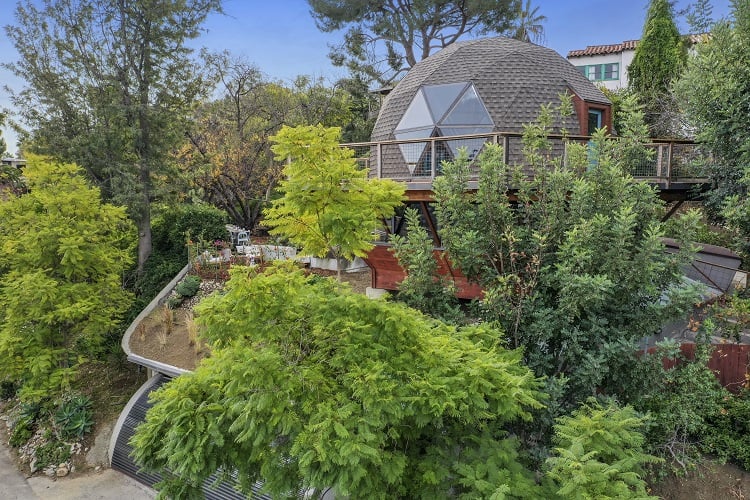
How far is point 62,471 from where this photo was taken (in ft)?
32.6

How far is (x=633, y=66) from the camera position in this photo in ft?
66.2

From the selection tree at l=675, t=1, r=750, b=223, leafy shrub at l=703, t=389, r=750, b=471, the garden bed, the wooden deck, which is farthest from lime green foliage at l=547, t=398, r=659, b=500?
the garden bed

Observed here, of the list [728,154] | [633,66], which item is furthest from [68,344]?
[633,66]

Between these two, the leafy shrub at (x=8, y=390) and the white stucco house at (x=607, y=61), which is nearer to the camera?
the leafy shrub at (x=8, y=390)

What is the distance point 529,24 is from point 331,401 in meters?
26.3

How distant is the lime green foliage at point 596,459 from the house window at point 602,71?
30559 millimetres

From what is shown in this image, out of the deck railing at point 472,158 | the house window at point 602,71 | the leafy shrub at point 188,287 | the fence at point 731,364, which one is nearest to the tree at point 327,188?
the deck railing at point 472,158

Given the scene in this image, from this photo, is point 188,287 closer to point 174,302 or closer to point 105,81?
point 174,302

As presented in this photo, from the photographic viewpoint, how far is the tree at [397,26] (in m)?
23.6

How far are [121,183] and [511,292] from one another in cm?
1490

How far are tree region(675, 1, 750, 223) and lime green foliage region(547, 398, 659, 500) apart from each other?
21.7ft

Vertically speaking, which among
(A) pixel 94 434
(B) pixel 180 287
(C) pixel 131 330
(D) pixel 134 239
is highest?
(D) pixel 134 239

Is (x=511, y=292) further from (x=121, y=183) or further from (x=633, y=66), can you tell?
(x=633, y=66)

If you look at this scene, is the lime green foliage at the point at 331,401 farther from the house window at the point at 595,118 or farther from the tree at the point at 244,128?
the tree at the point at 244,128
